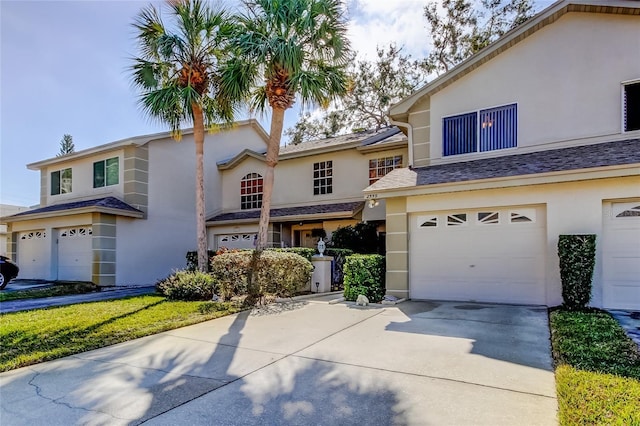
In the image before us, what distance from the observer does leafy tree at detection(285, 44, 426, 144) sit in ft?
84.4

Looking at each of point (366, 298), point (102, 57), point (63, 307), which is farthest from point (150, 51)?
point (366, 298)

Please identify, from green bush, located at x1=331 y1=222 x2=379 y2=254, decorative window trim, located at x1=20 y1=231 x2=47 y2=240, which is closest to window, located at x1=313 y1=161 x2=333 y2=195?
green bush, located at x1=331 y1=222 x2=379 y2=254

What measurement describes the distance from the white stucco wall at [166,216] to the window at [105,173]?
5.43 ft

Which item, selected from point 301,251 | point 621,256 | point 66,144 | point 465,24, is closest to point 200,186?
point 301,251

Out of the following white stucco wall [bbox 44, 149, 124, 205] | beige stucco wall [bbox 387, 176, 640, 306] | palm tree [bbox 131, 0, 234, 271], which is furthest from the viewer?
white stucco wall [bbox 44, 149, 124, 205]

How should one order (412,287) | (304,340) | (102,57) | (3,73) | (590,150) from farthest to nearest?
(102,57) < (412,287) < (3,73) < (590,150) < (304,340)

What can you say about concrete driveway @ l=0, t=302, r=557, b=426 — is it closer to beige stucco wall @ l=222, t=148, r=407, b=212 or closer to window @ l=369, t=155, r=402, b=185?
window @ l=369, t=155, r=402, b=185

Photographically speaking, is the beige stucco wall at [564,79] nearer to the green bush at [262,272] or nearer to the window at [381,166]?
the window at [381,166]

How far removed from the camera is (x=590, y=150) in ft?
29.8

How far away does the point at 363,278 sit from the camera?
10312 millimetres

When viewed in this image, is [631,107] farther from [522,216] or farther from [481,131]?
[522,216]

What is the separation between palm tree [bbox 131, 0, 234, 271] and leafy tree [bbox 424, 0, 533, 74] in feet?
54.6

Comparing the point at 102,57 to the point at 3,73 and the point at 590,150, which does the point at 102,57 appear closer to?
the point at 3,73

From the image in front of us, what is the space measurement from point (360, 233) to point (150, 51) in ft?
34.9
